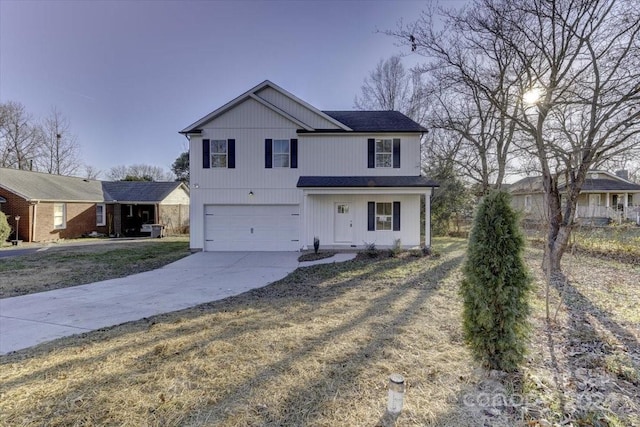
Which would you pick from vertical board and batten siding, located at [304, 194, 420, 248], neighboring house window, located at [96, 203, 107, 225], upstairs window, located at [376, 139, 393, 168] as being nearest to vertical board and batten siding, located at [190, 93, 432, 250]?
vertical board and batten siding, located at [304, 194, 420, 248]

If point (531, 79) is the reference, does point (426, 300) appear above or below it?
below

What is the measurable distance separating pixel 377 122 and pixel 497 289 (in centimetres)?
1228

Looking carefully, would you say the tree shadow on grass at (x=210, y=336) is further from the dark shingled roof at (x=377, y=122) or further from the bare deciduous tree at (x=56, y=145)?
the bare deciduous tree at (x=56, y=145)

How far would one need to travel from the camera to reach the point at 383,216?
13688 mm

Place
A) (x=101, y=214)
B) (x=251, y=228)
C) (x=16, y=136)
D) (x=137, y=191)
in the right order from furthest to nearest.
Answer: (x=16, y=136) → (x=137, y=191) → (x=101, y=214) → (x=251, y=228)

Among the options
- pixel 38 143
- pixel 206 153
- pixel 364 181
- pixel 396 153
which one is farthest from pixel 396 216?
pixel 38 143

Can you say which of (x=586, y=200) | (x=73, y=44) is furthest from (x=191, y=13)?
(x=586, y=200)

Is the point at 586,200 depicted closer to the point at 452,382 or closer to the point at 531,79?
the point at 531,79

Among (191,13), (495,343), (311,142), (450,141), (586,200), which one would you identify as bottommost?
(495,343)

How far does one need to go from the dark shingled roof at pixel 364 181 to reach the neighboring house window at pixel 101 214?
54.9ft

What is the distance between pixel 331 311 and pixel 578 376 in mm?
3447

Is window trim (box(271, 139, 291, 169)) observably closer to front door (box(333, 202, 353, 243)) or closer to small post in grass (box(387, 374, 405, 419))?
front door (box(333, 202, 353, 243))

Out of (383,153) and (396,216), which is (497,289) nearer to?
(396,216)

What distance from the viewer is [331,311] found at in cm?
564
